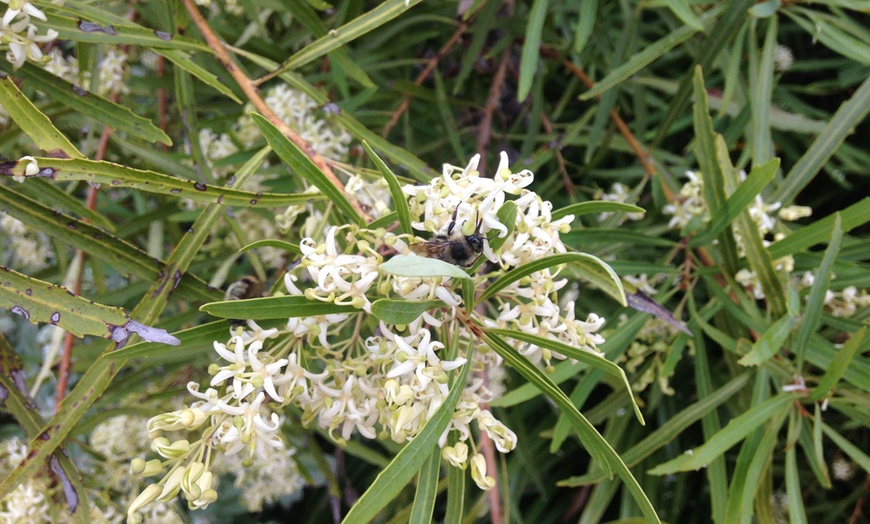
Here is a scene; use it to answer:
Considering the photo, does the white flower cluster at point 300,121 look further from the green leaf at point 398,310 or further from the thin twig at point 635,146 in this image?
the green leaf at point 398,310

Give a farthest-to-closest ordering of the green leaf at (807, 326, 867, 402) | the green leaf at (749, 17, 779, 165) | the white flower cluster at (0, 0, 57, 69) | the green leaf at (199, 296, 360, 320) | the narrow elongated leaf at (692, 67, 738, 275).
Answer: the green leaf at (749, 17, 779, 165)
the narrow elongated leaf at (692, 67, 738, 275)
the green leaf at (807, 326, 867, 402)
the white flower cluster at (0, 0, 57, 69)
the green leaf at (199, 296, 360, 320)

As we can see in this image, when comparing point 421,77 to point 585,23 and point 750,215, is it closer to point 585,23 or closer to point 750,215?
point 585,23

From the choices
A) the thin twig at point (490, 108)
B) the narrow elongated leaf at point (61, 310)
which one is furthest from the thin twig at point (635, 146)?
the narrow elongated leaf at point (61, 310)

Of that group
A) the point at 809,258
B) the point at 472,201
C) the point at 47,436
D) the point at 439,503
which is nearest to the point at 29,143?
the point at 47,436

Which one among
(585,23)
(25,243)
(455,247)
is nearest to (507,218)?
(455,247)

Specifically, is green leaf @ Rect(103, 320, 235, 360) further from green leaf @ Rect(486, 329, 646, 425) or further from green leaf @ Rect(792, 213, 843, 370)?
green leaf @ Rect(792, 213, 843, 370)

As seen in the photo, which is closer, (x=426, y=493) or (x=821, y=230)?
(x=426, y=493)

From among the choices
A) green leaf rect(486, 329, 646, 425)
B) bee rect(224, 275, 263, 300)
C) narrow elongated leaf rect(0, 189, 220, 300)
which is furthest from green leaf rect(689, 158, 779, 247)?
narrow elongated leaf rect(0, 189, 220, 300)
